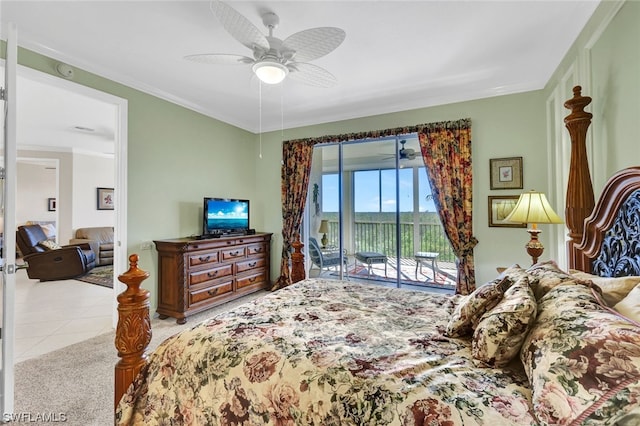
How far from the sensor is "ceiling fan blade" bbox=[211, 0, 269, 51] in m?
1.67

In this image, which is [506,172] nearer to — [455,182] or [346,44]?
[455,182]

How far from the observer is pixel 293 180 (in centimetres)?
468

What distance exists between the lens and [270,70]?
219 centimetres

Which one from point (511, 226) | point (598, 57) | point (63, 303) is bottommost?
point (63, 303)

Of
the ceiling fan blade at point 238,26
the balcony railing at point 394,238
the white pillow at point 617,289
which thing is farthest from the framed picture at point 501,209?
the ceiling fan blade at point 238,26

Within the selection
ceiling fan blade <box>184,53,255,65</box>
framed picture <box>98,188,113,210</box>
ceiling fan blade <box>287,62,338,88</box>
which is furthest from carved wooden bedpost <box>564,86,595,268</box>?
framed picture <box>98,188,113,210</box>

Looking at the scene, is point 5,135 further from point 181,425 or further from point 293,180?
point 293,180

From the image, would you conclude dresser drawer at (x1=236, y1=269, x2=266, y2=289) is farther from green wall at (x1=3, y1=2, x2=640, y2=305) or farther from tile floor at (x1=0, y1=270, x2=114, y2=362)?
tile floor at (x1=0, y1=270, x2=114, y2=362)

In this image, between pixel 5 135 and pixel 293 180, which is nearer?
pixel 5 135

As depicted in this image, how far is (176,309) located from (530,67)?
4.73 meters

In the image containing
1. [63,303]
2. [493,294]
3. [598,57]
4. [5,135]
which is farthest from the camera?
[63,303]

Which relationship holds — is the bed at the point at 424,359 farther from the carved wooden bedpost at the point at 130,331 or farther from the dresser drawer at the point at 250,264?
the dresser drawer at the point at 250,264

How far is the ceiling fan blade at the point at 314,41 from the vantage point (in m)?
1.86

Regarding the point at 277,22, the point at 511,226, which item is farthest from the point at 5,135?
the point at 511,226
